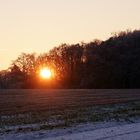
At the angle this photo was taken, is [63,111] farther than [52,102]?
No

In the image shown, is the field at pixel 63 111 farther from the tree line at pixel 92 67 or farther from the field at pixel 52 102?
the tree line at pixel 92 67

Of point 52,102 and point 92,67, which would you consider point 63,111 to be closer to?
point 52,102

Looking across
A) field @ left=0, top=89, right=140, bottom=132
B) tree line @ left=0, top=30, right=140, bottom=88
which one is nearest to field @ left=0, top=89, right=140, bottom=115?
field @ left=0, top=89, right=140, bottom=132

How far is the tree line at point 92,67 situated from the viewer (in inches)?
4166

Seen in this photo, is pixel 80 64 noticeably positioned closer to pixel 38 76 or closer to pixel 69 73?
pixel 69 73

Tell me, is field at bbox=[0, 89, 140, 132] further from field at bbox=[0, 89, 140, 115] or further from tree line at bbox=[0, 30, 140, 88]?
tree line at bbox=[0, 30, 140, 88]

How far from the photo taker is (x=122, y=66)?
106500 mm

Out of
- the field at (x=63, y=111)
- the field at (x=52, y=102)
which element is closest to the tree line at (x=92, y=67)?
the field at (x=52, y=102)

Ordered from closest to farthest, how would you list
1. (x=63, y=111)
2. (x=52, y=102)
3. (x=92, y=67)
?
(x=63, y=111) → (x=52, y=102) → (x=92, y=67)

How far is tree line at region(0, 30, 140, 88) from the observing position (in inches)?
4166

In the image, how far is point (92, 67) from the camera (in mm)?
113062

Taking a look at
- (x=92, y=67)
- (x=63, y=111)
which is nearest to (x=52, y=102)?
(x=63, y=111)

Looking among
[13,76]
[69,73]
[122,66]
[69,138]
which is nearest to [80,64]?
[69,73]

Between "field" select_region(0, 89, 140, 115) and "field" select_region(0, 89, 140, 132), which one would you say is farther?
"field" select_region(0, 89, 140, 115)
